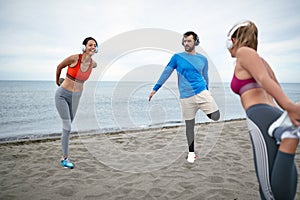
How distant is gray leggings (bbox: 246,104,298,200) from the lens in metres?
1.47

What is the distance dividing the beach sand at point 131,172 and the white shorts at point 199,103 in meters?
0.99

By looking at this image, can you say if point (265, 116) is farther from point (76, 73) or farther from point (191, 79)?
point (76, 73)

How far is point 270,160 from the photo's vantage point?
5.32 feet

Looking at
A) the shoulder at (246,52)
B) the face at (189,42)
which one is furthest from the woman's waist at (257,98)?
the face at (189,42)

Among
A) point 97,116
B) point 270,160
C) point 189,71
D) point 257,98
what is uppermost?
point 189,71

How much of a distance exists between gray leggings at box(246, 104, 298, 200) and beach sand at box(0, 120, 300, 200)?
4.44ft

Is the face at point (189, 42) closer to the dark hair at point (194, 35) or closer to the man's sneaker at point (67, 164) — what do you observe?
the dark hair at point (194, 35)

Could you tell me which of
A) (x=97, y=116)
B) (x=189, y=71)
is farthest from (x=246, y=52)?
(x=97, y=116)

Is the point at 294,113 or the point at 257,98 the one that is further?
the point at 257,98

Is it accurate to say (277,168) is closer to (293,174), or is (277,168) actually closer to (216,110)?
(293,174)

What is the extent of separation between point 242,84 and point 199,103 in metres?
2.34

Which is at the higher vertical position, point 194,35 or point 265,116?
point 194,35

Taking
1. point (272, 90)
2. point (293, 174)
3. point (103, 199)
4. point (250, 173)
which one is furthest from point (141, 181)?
point (272, 90)

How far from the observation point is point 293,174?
152 centimetres
